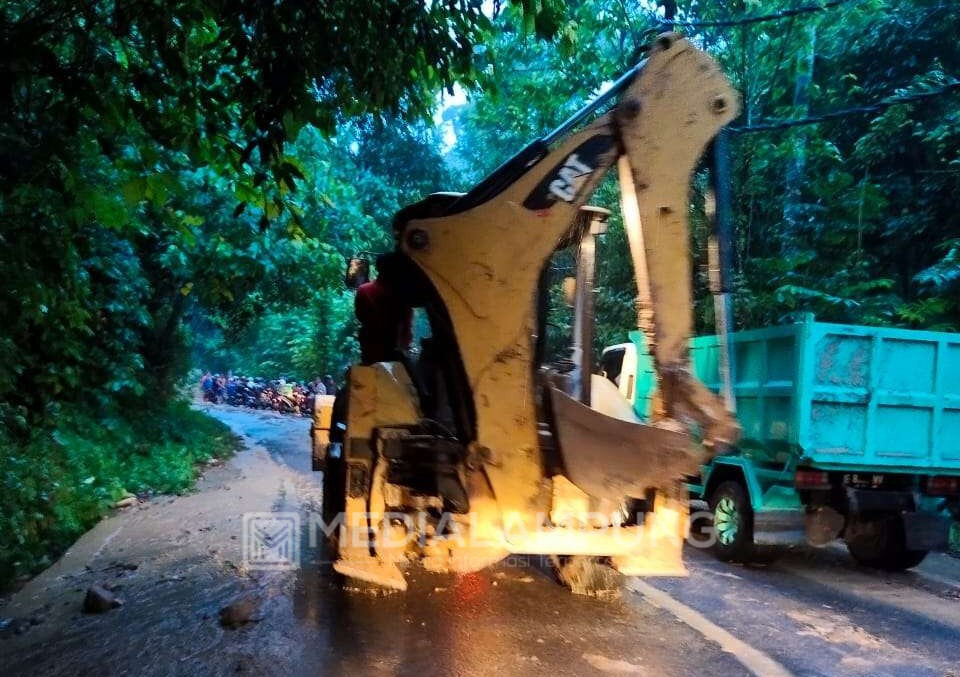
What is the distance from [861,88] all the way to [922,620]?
920 cm

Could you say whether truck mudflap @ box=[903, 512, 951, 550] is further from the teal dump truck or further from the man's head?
the man's head

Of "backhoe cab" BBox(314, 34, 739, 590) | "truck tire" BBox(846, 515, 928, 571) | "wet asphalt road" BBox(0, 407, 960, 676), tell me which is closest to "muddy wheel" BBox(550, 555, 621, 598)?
"wet asphalt road" BBox(0, 407, 960, 676)

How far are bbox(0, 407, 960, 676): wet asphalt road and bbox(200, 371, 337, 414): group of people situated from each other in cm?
1805

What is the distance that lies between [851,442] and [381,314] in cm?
423

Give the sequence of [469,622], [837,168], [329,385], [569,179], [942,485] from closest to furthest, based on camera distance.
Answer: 1. [569,179]
2. [469,622]
3. [942,485]
4. [837,168]
5. [329,385]

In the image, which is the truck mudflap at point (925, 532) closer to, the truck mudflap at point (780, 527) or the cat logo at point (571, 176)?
the truck mudflap at point (780, 527)

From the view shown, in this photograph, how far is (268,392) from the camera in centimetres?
3058

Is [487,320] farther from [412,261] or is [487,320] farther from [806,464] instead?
[806,464]

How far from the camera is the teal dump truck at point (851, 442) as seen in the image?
20.4 ft

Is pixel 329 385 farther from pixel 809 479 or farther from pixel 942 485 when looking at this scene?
pixel 942 485

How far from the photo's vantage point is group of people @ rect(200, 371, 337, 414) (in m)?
26.3

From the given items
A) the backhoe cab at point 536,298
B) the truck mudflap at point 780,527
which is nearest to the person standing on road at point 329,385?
the truck mudflap at point 780,527

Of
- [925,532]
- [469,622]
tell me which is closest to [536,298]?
[469,622]

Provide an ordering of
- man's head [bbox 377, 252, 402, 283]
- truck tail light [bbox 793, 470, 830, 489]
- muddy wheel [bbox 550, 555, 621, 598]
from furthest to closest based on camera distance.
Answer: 1. truck tail light [bbox 793, 470, 830, 489]
2. muddy wheel [bbox 550, 555, 621, 598]
3. man's head [bbox 377, 252, 402, 283]
